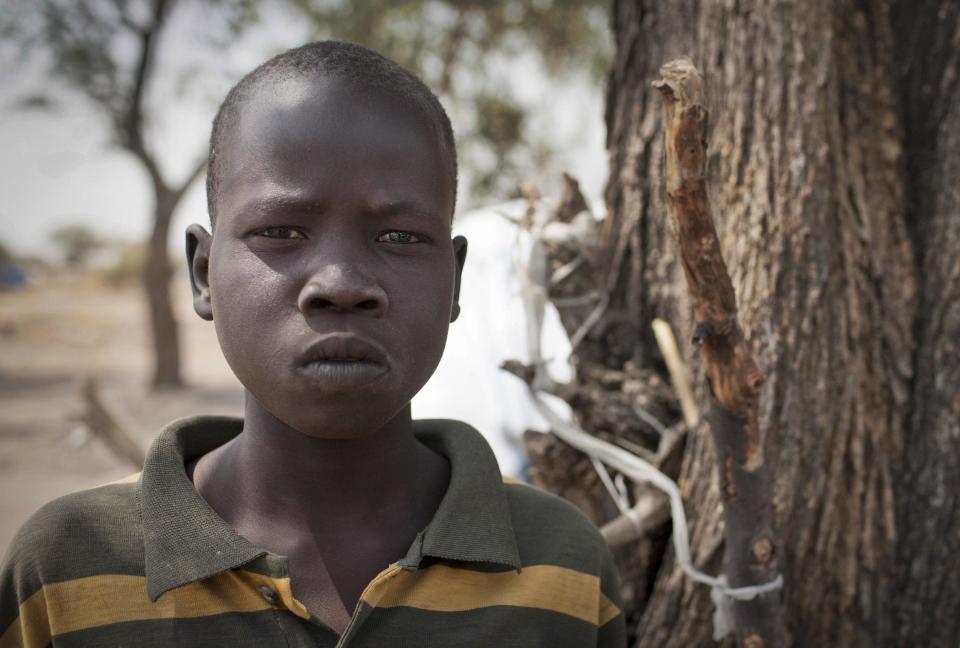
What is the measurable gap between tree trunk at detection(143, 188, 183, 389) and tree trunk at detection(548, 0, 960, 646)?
10624mm

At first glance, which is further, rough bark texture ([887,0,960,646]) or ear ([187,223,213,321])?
rough bark texture ([887,0,960,646])

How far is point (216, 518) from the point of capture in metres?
1.27

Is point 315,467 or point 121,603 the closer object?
point 121,603

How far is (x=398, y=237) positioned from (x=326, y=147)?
158 mm

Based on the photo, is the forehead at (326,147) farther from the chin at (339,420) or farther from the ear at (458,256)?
the chin at (339,420)

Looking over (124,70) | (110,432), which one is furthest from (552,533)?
(124,70)

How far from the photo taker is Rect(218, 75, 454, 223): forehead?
3.97 ft

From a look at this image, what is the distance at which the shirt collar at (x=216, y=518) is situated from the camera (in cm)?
121

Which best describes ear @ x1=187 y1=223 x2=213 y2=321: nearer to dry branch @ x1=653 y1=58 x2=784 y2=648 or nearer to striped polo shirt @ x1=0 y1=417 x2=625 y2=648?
striped polo shirt @ x1=0 y1=417 x2=625 y2=648

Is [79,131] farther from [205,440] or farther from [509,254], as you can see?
[205,440]

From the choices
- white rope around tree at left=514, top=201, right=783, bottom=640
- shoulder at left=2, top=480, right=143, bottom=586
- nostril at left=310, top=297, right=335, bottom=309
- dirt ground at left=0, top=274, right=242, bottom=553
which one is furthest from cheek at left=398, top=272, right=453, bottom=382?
dirt ground at left=0, top=274, right=242, bottom=553

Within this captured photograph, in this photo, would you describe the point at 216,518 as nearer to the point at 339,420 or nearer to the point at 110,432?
the point at 339,420

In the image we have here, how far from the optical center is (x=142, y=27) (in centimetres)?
1092

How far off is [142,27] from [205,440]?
426 inches
